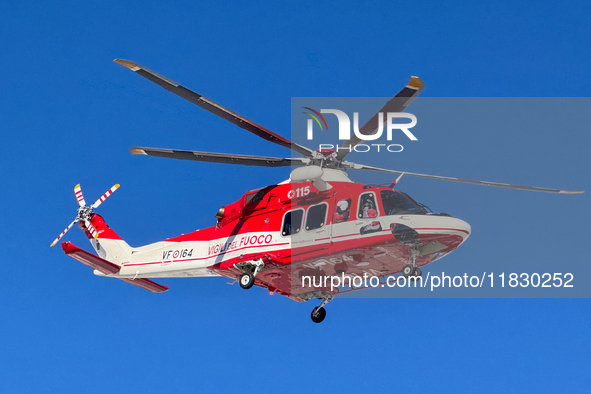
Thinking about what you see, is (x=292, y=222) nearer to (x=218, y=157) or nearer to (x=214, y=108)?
(x=218, y=157)

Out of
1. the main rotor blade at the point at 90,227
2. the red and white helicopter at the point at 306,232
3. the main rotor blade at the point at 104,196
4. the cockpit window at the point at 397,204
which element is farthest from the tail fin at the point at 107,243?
the cockpit window at the point at 397,204

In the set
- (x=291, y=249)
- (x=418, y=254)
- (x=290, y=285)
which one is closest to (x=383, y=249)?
(x=418, y=254)

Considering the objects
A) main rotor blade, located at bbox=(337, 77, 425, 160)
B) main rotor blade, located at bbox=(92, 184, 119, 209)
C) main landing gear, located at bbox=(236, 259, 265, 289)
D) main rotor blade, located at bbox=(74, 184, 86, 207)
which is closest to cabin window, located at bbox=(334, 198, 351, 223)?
main rotor blade, located at bbox=(337, 77, 425, 160)

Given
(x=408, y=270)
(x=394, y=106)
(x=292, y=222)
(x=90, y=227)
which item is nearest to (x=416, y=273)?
(x=408, y=270)

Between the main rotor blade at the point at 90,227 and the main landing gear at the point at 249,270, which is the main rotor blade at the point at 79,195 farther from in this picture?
the main landing gear at the point at 249,270

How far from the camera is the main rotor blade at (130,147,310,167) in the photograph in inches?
805

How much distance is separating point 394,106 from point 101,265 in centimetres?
1214

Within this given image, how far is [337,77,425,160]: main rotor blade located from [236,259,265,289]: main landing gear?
4479 millimetres

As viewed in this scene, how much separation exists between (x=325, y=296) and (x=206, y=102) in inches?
332

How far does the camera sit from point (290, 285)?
2270 centimetres

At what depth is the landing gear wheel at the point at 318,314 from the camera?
2342 cm

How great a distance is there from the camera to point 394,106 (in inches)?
753

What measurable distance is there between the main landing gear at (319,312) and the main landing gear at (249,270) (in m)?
3.24

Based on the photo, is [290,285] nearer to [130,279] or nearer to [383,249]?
[383,249]
